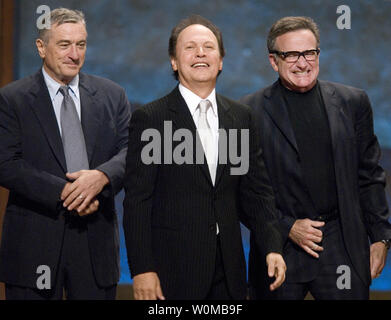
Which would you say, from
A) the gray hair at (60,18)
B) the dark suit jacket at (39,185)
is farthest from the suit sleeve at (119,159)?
the gray hair at (60,18)

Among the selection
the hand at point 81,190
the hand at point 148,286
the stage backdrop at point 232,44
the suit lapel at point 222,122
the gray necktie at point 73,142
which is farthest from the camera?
the stage backdrop at point 232,44

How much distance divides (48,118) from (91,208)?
425 millimetres

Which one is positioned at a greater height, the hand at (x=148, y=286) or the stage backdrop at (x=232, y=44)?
the stage backdrop at (x=232, y=44)

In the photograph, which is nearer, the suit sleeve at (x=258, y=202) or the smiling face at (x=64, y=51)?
the suit sleeve at (x=258, y=202)

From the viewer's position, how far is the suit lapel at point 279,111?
112 inches

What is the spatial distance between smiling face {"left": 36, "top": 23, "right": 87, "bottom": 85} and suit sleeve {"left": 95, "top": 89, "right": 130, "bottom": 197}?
27cm

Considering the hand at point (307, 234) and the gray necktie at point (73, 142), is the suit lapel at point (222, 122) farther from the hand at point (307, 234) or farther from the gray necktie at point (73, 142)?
the gray necktie at point (73, 142)

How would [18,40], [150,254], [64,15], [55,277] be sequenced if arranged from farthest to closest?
[18,40]
[64,15]
[55,277]
[150,254]

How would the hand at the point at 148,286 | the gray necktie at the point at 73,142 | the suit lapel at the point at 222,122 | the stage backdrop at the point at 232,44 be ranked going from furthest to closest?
the stage backdrop at the point at 232,44
the gray necktie at the point at 73,142
the suit lapel at the point at 222,122
the hand at the point at 148,286

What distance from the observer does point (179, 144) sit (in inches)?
97.0

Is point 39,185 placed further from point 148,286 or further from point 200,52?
point 200,52
